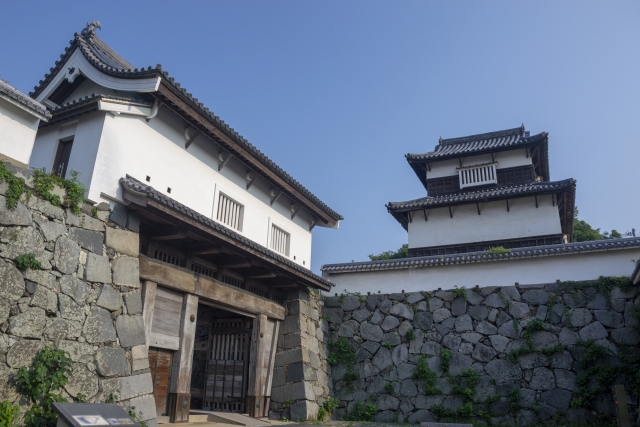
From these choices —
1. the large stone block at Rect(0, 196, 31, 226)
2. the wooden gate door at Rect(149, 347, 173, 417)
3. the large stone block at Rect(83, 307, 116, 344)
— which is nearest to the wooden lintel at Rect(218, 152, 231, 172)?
the wooden gate door at Rect(149, 347, 173, 417)

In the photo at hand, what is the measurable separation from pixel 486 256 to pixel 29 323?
12913 mm

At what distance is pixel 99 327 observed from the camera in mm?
8562

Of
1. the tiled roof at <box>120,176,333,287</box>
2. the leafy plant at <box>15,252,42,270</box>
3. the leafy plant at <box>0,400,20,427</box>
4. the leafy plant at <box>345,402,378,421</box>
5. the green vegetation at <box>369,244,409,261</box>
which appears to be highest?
the green vegetation at <box>369,244,409,261</box>

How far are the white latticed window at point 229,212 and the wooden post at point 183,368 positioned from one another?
2.70 meters

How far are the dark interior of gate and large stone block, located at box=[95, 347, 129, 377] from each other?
217 inches

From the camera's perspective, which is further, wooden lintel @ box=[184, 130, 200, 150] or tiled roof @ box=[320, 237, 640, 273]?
tiled roof @ box=[320, 237, 640, 273]

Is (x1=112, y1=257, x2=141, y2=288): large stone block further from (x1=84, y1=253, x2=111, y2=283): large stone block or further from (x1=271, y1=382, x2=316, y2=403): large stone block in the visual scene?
(x1=271, y1=382, x2=316, y2=403): large stone block

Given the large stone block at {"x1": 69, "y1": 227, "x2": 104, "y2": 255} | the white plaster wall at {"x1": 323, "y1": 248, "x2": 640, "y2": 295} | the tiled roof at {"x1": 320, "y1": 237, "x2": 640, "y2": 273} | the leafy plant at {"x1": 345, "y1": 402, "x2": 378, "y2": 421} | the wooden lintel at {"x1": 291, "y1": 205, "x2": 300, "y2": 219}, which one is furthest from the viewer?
the wooden lintel at {"x1": 291, "y1": 205, "x2": 300, "y2": 219}

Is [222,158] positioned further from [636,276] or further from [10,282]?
[636,276]

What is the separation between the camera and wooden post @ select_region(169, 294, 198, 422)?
10.4 metres

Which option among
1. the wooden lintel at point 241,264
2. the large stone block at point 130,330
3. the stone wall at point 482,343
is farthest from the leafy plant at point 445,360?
the large stone block at point 130,330

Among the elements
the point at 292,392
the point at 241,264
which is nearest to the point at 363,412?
the point at 292,392

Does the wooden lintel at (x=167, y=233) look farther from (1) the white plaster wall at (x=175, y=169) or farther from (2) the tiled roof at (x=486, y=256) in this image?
(2) the tiled roof at (x=486, y=256)

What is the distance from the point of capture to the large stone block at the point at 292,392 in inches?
545
